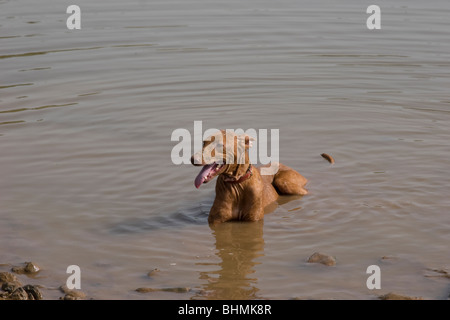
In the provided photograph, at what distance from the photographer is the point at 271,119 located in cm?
1290

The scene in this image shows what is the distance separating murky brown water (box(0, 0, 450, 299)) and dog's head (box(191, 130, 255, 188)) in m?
0.70

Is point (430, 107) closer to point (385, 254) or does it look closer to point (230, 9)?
point (385, 254)

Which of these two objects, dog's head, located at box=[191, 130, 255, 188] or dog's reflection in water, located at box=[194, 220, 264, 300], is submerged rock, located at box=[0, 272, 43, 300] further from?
dog's head, located at box=[191, 130, 255, 188]

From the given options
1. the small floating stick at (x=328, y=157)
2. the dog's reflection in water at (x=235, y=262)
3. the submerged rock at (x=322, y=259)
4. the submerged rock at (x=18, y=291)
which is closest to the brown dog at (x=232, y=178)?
the dog's reflection in water at (x=235, y=262)

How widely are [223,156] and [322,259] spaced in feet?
5.11

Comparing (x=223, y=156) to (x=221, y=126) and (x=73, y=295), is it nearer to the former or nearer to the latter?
(x=73, y=295)

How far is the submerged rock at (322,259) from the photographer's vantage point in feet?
25.3

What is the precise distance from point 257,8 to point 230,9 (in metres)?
0.73

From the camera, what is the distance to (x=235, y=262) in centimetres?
807

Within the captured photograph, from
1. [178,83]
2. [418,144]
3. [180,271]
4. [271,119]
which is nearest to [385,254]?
[180,271]

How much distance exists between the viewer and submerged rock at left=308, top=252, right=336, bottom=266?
773 cm

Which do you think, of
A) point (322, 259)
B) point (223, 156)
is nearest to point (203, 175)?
point (223, 156)

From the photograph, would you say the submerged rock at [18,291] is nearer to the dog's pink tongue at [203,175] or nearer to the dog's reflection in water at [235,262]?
the dog's reflection in water at [235,262]

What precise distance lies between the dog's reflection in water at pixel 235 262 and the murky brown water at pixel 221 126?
29mm
